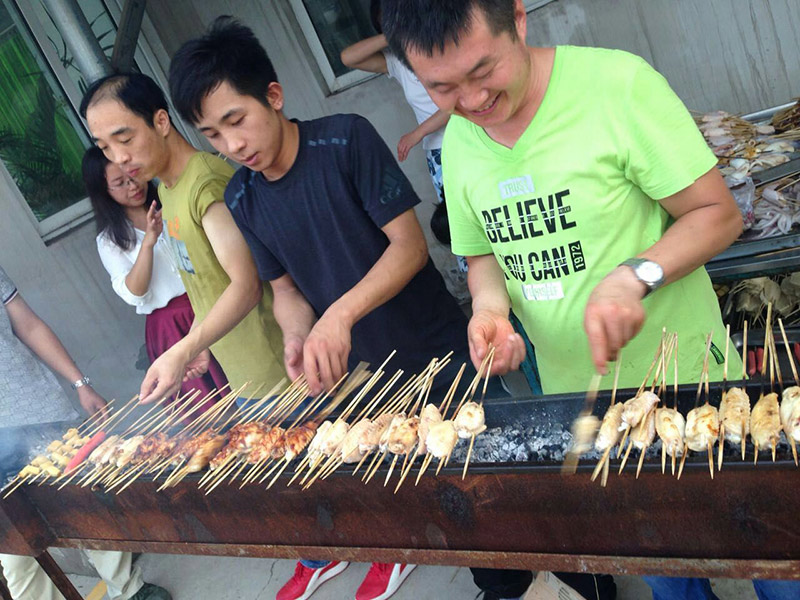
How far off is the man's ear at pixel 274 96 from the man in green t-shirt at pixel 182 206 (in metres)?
0.57

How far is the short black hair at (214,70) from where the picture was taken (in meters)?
2.83

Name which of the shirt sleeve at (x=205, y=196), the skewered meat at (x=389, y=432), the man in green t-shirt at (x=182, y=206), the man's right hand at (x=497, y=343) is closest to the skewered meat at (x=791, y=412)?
the man's right hand at (x=497, y=343)

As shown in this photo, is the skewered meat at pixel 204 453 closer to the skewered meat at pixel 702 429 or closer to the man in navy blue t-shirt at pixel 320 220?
the man in navy blue t-shirt at pixel 320 220

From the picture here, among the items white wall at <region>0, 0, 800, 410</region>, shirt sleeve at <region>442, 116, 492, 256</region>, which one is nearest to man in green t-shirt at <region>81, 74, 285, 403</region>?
shirt sleeve at <region>442, 116, 492, 256</region>

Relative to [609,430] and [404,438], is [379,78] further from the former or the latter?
[609,430]

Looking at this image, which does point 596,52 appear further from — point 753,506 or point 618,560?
point 618,560

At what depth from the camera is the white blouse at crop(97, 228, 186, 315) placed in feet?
14.6

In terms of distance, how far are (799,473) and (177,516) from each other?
2317 mm

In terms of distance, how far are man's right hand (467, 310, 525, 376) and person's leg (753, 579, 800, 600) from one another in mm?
1014

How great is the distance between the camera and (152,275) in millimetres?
4473

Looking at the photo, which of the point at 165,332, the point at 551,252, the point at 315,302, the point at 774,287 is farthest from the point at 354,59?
the point at 551,252

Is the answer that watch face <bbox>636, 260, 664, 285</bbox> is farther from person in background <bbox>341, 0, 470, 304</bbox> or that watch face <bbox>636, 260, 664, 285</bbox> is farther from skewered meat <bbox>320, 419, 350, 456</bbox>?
person in background <bbox>341, 0, 470, 304</bbox>

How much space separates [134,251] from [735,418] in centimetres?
377

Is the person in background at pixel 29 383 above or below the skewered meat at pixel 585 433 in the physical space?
above
